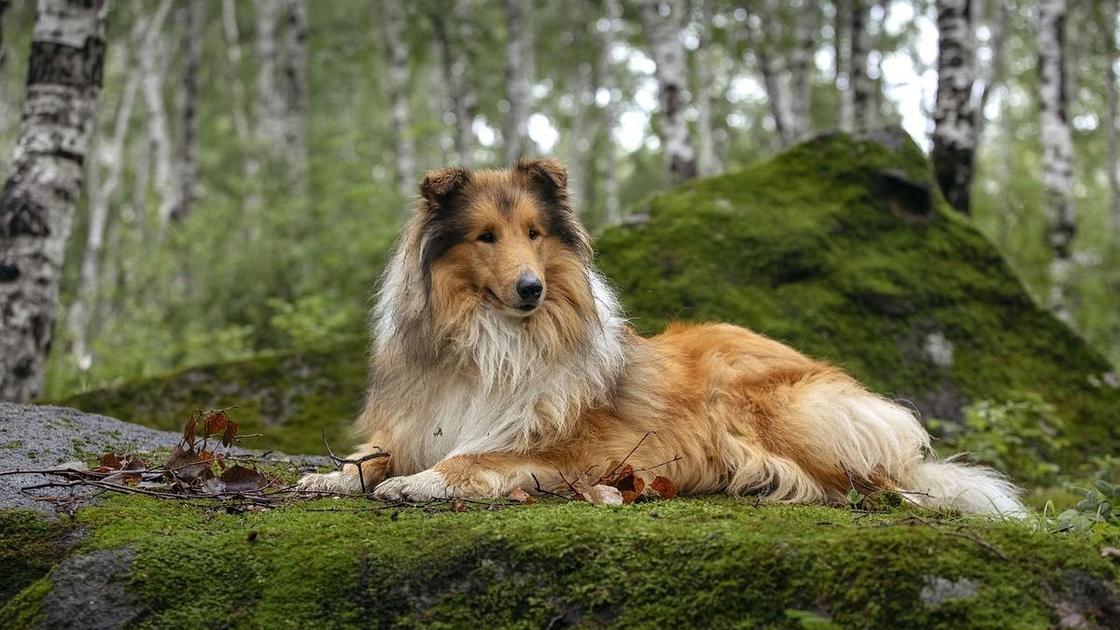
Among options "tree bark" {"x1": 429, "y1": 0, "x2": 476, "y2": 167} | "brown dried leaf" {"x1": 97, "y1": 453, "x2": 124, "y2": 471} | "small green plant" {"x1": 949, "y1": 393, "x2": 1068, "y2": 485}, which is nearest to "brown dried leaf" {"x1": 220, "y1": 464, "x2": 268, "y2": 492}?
"brown dried leaf" {"x1": 97, "y1": 453, "x2": 124, "y2": 471}

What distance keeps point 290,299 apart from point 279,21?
57.9 feet

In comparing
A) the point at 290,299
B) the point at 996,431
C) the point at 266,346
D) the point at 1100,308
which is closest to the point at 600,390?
the point at 996,431

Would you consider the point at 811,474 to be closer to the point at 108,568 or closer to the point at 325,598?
the point at 325,598

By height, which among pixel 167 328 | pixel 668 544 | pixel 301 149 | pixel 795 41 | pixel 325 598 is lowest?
pixel 167 328

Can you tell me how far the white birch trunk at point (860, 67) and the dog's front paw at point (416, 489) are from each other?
12.4 metres

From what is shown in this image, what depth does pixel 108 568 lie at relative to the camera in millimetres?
3287

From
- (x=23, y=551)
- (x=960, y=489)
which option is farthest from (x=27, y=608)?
(x=960, y=489)

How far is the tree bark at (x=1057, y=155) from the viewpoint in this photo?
1327 centimetres

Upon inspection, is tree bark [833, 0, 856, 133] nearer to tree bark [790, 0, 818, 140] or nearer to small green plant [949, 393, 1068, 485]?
tree bark [790, 0, 818, 140]

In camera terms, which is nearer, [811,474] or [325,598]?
[325,598]

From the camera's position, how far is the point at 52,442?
471 centimetres

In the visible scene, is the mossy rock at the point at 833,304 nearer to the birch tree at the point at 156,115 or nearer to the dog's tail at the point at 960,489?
the dog's tail at the point at 960,489

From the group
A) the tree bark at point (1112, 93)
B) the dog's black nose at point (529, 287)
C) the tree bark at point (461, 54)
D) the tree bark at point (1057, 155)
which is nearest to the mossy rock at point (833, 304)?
the dog's black nose at point (529, 287)

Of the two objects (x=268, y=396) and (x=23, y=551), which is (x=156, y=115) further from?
(x=23, y=551)
